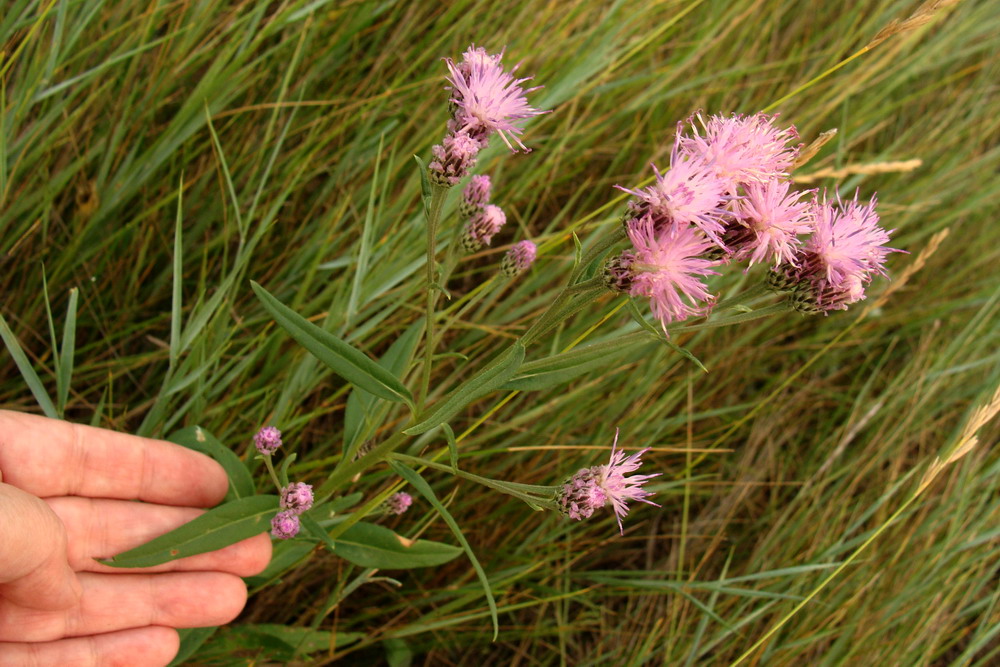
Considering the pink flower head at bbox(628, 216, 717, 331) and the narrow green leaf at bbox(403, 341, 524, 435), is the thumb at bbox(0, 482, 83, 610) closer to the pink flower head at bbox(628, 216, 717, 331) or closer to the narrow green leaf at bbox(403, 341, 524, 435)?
the narrow green leaf at bbox(403, 341, 524, 435)

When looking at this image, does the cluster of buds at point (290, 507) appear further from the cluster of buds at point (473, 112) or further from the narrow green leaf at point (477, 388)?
the cluster of buds at point (473, 112)

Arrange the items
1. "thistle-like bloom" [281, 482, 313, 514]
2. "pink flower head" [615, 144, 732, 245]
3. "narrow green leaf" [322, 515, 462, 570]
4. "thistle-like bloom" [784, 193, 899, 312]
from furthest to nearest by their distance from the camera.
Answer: "narrow green leaf" [322, 515, 462, 570], "thistle-like bloom" [281, 482, 313, 514], "thistle-like bloom" [784, 193, 899, 312], "pink flower head" [615, 144, 732, 245]

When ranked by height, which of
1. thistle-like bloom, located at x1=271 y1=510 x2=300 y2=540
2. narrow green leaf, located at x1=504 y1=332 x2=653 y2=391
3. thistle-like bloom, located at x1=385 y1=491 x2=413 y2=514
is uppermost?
narrow green leaf, located at x1=504 y1=332 x2=653 y2=391

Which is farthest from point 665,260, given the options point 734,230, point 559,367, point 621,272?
point 559,367

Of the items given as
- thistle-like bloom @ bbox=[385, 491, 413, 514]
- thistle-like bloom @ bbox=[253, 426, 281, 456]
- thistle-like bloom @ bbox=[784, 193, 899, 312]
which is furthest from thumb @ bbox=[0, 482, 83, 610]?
thistle-like bloom @ bbox=[784, 193, 899, 312]

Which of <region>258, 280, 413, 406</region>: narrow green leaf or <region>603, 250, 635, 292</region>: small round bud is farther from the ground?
<region>603, 250, 635, 292</region>: small round bud

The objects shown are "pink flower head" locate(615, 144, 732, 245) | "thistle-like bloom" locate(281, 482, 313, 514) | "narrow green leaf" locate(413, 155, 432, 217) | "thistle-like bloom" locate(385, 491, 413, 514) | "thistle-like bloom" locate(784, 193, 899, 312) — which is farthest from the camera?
"thistle-like bloom" locate(385, 491, 413, 514)
